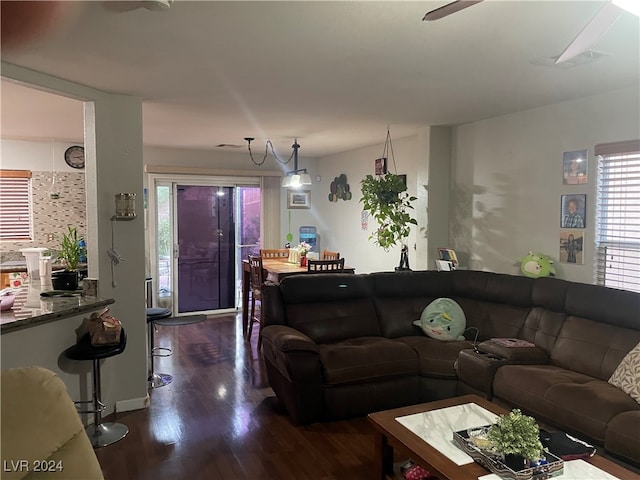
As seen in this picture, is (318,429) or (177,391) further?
(177,391)

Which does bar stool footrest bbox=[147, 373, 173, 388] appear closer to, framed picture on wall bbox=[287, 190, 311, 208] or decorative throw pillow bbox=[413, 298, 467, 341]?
decorative throw pillow bbox=[413, 298, 467, 341]

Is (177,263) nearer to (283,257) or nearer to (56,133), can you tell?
(283,257)

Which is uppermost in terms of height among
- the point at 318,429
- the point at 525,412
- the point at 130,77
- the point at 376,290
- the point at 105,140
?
the point at 130,77

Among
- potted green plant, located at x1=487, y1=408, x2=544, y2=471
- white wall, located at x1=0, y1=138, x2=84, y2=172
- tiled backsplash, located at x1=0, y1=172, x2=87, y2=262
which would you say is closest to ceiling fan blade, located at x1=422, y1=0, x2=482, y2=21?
potted green plant, located at x1=487, y1=408, x2=544, y2=471

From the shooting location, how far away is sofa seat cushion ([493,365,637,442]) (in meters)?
2.50

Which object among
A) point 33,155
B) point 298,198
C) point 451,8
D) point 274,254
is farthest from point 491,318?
point 33,155

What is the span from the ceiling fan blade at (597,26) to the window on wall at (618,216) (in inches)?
74.3

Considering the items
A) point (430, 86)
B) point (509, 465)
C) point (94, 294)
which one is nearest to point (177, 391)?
point (94, 294)

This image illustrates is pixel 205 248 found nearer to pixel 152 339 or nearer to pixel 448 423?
pixel 152 339

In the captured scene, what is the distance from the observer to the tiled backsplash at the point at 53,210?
19.1 feet

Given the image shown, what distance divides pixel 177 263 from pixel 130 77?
398 centimetres

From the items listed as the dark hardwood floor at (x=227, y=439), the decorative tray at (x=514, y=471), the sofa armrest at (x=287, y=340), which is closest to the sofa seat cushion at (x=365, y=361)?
the sofa armrest at (x=287, y=340)

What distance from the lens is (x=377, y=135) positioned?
5320mm

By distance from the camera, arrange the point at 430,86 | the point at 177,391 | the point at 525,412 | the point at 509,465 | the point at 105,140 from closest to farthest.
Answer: the point at 509,465 < the point at 525,412 < the point at 430,86 < the point at 105,140 < the point at 177,391
